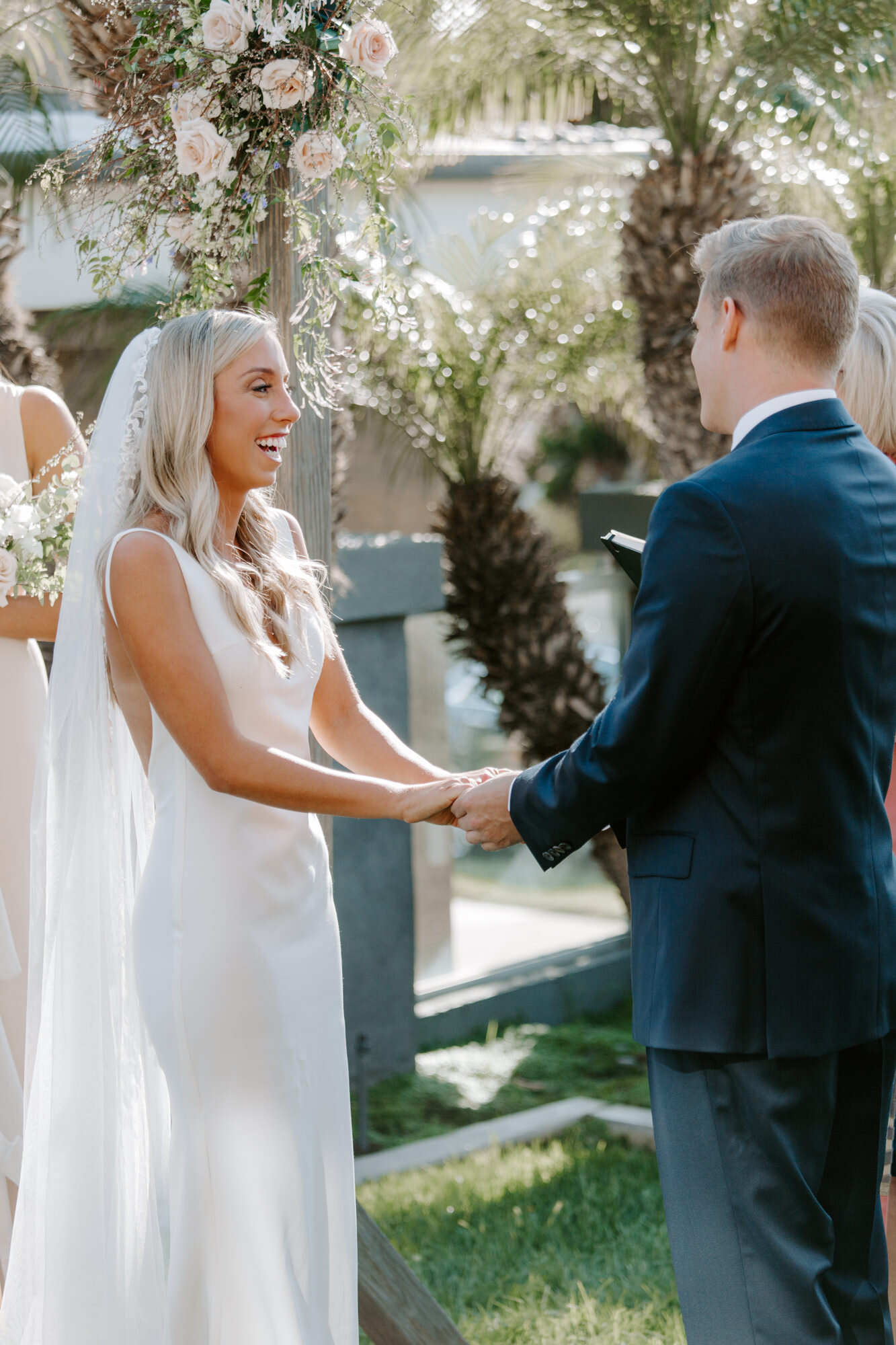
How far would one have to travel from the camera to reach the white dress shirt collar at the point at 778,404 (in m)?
2.10

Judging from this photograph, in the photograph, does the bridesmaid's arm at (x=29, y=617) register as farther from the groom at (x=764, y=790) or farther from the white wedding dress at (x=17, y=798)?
the groom at (x=764, y=790)

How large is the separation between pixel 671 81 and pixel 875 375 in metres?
4.27

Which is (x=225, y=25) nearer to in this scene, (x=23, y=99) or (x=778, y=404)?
(x=778, y=404)

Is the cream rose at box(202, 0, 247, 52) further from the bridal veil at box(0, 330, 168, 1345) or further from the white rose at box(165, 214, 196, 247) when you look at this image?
the bridal veil at box(0, 330, 168, 1345)

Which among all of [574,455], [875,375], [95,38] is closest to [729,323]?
[875,375]

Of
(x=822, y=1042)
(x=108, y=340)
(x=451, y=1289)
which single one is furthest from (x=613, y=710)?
(x=108, y=340)

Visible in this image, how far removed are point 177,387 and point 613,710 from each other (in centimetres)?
100

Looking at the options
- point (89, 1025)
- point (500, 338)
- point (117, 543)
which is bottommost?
point (89, 1025)

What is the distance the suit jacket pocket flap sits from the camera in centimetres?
207

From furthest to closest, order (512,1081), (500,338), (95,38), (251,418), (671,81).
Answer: (500,338), (512,1081), (671,81), (95,38), (251,418)

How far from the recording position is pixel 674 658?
1.99 metres

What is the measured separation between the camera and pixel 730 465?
203 centimetres

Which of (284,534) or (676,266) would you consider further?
(676,266)

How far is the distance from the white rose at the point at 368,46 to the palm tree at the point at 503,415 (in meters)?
4.83
